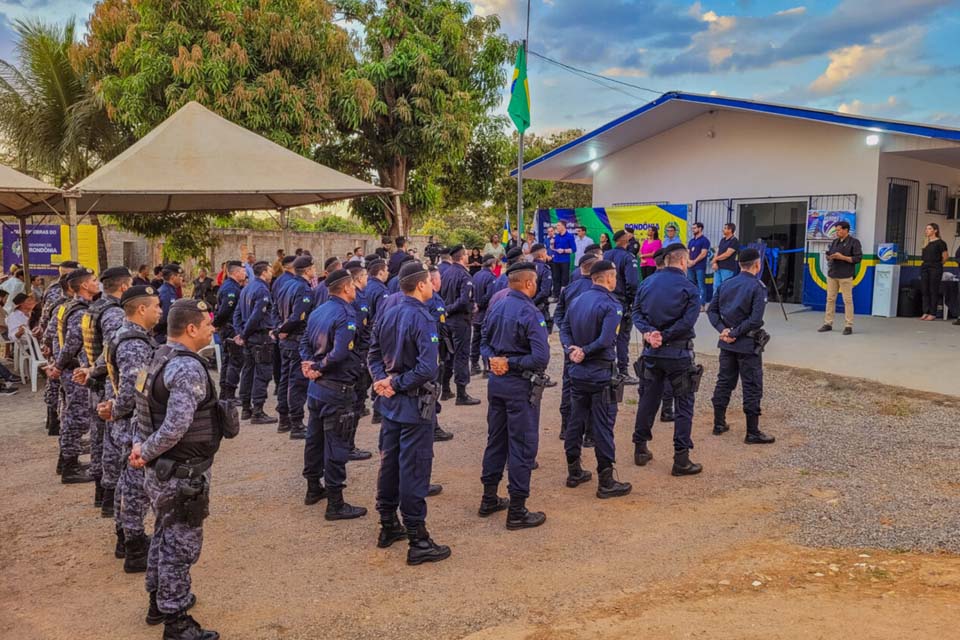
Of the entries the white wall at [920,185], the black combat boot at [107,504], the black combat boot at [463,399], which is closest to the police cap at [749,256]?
the black combat boot at [463,399]

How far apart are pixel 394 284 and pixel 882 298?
11.1 m

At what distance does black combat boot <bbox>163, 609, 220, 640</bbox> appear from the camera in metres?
3.76

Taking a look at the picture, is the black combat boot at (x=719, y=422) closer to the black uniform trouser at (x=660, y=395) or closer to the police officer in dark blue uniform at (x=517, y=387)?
the black uniform trouser at (x=660, y=395)

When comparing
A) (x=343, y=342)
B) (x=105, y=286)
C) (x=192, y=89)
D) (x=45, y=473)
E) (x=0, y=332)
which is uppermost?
(x=192, y=89)

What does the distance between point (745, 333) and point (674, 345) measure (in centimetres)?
124

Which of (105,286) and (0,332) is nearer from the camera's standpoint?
(105,286)

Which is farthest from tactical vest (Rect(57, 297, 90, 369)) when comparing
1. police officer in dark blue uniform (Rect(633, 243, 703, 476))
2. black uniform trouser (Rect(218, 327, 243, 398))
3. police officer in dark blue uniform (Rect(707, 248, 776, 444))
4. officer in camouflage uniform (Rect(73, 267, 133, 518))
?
police officer in dark blue uniform (Rect(707, 248, 776, 444))

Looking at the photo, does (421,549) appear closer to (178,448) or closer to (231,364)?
(178,448)

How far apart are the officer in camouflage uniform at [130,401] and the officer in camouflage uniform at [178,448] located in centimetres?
78

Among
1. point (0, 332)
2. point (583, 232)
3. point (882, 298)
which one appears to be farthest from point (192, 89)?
point (882, 298)

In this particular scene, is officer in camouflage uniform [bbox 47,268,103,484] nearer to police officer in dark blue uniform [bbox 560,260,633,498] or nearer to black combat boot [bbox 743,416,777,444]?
police officer in dark blue uniform [bbox 560,260,633,498]

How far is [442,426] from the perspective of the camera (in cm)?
812

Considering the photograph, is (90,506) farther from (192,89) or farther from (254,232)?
(254,232)

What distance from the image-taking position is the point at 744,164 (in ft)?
56.3
